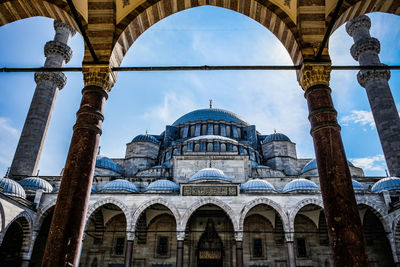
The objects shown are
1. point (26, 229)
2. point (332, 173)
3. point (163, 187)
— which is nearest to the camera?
point (332, 173)

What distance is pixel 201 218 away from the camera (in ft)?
53.3

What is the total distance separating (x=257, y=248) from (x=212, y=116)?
13.9 m

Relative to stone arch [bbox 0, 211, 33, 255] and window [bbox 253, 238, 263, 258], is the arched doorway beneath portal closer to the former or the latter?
window [bbox 253, 238, 263, 258]

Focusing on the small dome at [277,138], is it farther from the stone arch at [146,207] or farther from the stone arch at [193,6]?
the stone arch at [193,6]

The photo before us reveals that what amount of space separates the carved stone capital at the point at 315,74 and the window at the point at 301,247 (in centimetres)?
1329

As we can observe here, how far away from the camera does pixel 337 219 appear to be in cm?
348

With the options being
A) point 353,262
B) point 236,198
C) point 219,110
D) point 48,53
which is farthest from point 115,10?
point 219,110

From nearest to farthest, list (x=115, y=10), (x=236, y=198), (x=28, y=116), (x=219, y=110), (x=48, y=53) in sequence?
(x=115, y=10)
(x=236, y=198)
(x=28, y=116)
(x=48, y=53)
(x=219, y=110)

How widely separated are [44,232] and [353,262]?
16.2 meters

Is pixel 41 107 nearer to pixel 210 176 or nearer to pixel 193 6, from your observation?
pixel 210 176

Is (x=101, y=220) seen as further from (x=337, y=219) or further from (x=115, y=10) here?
(x=337, y=219)

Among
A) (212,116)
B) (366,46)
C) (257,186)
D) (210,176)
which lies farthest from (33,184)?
(366,46)

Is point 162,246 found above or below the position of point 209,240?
below

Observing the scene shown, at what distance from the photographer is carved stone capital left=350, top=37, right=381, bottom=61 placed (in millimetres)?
18719
